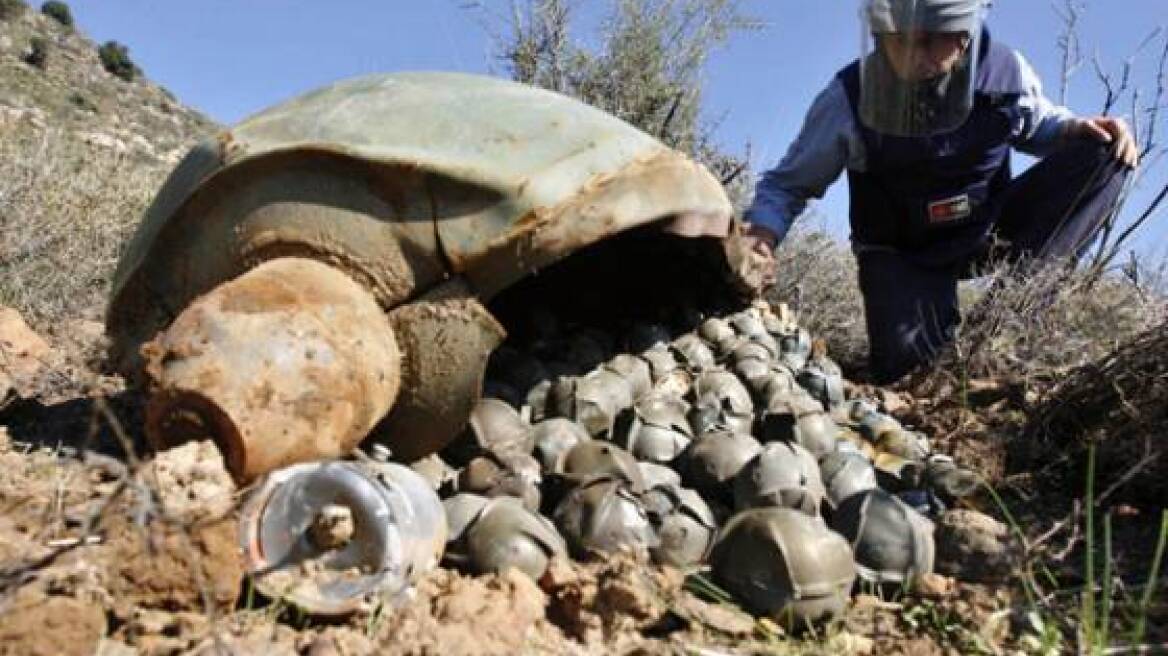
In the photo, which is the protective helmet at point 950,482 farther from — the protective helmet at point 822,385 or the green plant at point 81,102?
the green plant at point 81,102

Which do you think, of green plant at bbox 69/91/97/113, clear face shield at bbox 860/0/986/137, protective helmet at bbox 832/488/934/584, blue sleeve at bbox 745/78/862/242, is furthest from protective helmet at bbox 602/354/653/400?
green plant at bbox 69/91/97/113

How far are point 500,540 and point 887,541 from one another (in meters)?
0.88

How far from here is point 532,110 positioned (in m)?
2.77

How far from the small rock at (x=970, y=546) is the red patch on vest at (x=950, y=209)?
2.69 metres

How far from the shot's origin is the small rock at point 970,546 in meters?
2.31

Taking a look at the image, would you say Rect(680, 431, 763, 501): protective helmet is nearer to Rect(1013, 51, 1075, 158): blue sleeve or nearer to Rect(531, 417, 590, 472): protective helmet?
Rect(531, 417, 590, 472): protective helmet

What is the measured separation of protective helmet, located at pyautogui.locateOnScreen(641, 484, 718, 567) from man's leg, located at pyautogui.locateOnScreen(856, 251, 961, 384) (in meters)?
2.77

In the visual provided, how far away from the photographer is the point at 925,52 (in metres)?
4.46

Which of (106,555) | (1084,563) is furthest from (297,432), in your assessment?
(1084,563)

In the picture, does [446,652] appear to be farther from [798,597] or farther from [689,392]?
[689,392]

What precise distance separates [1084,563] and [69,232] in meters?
4.82

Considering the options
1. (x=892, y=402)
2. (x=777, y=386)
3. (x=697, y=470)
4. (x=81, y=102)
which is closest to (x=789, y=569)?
(x=697, y=470)

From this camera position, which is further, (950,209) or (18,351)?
(950,209)

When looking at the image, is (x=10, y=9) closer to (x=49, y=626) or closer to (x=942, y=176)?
(x=942, y=176)
